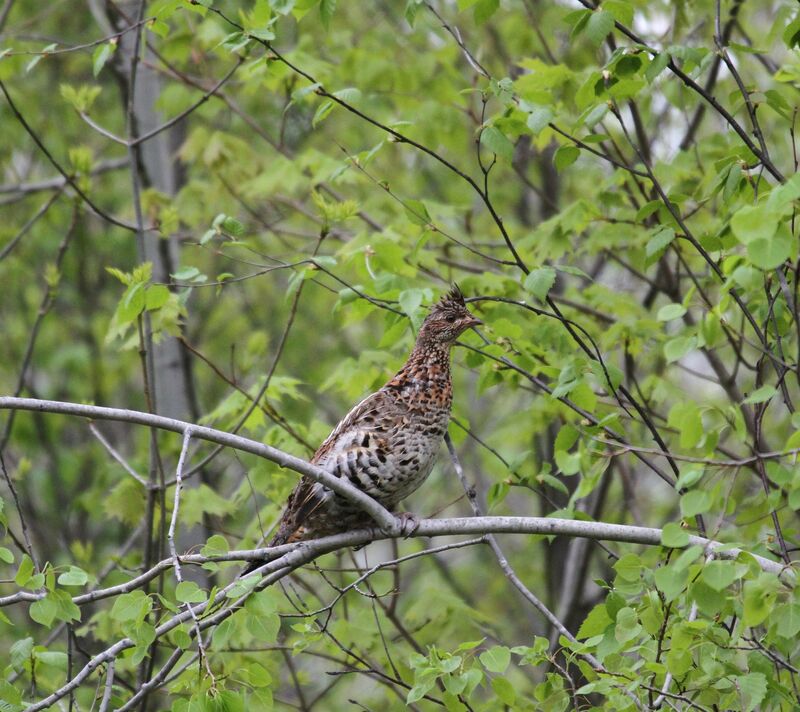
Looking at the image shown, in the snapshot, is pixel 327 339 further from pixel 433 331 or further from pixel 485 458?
pixel 433 331

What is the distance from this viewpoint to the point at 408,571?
11383mm

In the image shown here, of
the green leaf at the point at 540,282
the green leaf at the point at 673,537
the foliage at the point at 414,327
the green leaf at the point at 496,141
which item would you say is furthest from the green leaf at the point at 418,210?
the green leaf at the point at 673,537

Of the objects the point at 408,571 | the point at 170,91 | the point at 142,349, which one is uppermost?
the point at 170,91

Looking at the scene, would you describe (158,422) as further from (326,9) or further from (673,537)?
(326,9)

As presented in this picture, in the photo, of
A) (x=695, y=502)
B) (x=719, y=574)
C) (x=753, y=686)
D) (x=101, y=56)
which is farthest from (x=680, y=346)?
(x=101, y=56)

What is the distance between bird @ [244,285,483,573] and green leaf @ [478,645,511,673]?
3.94ft

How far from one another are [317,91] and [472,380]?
6.61 metres

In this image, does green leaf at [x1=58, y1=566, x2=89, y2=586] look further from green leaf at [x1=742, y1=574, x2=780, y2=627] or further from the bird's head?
the bird's head

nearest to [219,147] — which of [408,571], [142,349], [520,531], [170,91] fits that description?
[170,91]

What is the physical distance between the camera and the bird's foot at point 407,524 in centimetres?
421

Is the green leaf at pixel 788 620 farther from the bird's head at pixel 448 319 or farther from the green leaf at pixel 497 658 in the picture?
the bird's head at pixel 448 319

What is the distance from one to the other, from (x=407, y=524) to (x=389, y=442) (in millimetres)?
550

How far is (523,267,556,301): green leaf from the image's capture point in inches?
157

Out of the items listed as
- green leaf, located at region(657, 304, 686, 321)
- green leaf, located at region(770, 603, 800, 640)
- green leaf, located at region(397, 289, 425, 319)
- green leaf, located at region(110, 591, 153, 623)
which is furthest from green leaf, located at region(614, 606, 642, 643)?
green leaf, located at region(110, 591, 153, 623)
